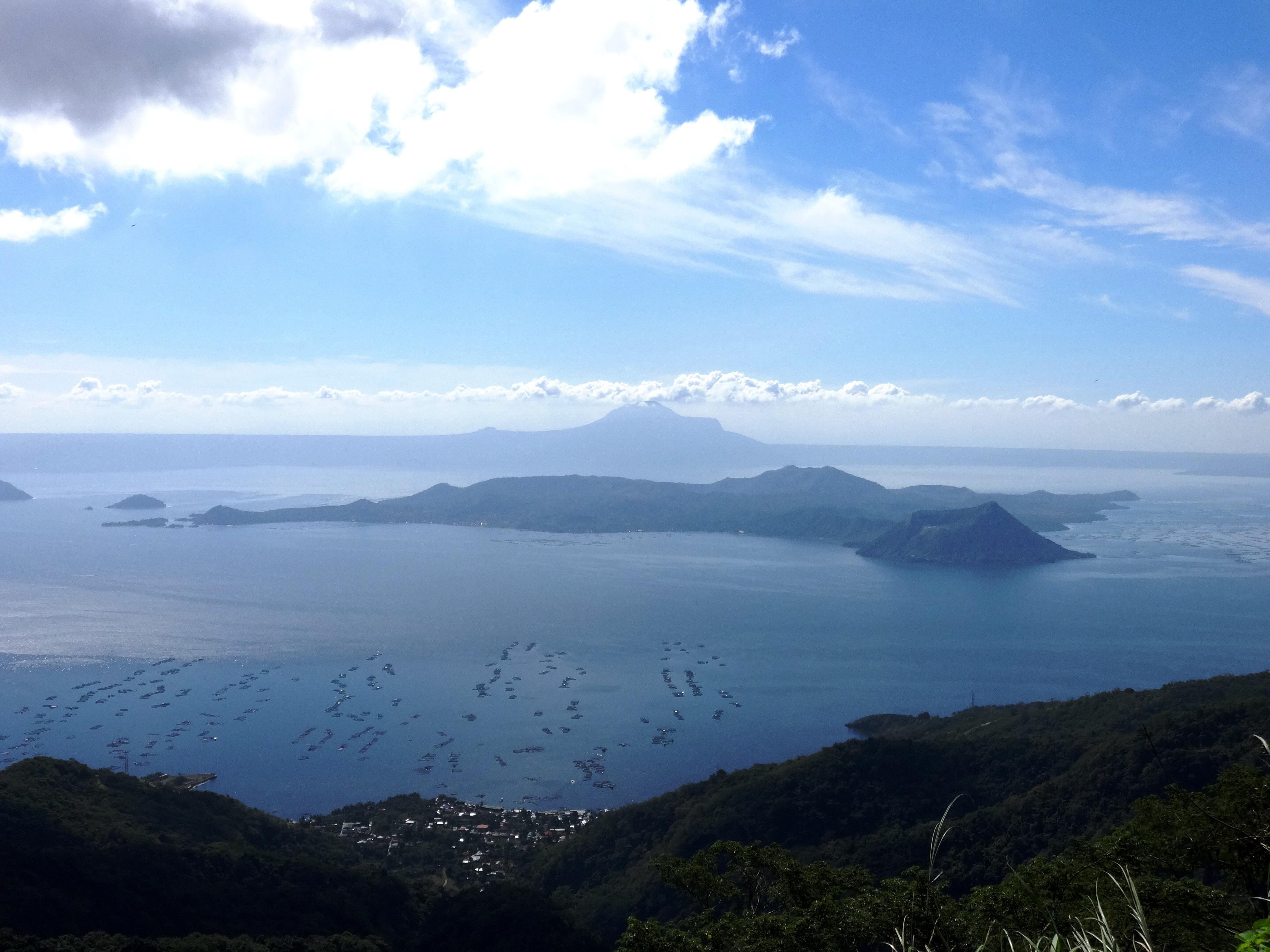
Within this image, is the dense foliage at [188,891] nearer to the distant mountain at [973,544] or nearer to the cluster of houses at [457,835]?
the cluster of houses at [457,835]

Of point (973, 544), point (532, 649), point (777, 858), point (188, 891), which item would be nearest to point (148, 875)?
point (188, 891)

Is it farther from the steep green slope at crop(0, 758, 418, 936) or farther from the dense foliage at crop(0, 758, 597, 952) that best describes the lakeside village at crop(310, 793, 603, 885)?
the steep green slope at crop(0, 758, 418, 936)

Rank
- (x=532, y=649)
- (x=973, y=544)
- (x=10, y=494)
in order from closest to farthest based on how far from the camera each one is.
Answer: (x=532, y=649), (x=973, y=544), (x=10, y=494)

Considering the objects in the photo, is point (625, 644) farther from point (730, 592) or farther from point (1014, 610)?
point (1014, 610)

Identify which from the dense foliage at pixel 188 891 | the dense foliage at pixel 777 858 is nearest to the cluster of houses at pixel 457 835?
the dense foliage at pixel 777 858

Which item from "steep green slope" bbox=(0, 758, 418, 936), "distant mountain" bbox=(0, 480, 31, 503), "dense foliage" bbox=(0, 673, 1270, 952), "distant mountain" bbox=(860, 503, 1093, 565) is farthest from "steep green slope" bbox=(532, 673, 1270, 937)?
"distant mountain" bbox=(0, 480, 31, 503)

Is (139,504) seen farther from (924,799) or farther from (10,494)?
(924,799)
